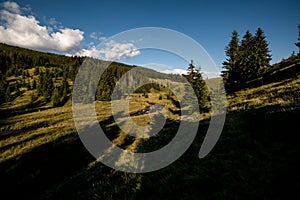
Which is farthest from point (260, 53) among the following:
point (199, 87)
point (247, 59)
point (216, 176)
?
point (216, 176)

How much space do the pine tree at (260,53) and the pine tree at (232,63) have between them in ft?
18.7

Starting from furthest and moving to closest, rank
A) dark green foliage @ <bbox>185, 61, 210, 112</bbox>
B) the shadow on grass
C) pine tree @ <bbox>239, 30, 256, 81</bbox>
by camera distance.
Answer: pine tree @ <bbox>239, 30, 256, 81</bbox> < dark green foliage @ <bbox>185, 61, 210, 112</bbox> < the shadow on grass

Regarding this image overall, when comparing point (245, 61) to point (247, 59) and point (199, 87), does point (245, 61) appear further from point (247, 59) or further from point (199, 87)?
point (199, 87)

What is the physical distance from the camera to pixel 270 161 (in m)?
5.14

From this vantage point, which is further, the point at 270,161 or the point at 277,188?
the point at 270,161

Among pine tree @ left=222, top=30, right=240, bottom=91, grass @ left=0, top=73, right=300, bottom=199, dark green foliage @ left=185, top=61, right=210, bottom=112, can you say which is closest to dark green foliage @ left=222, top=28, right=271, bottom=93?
pine tree @ left=222, top=30, right=240, bottom=91

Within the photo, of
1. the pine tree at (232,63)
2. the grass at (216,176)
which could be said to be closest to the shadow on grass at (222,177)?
the grass at (216,176)

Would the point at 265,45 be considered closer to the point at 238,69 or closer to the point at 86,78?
the point at 238,69

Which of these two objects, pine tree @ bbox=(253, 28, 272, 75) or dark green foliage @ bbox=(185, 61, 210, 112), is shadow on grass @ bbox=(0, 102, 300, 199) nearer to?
dark green foliage @ bbox=(185, 61, 210, 112)

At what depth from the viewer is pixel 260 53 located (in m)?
40.2

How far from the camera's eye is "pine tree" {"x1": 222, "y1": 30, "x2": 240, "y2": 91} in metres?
37.6

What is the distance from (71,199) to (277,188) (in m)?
7.73

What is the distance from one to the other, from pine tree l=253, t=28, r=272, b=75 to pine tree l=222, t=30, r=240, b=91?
5.71 metres

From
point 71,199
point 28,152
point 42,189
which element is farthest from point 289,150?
point 28,152
